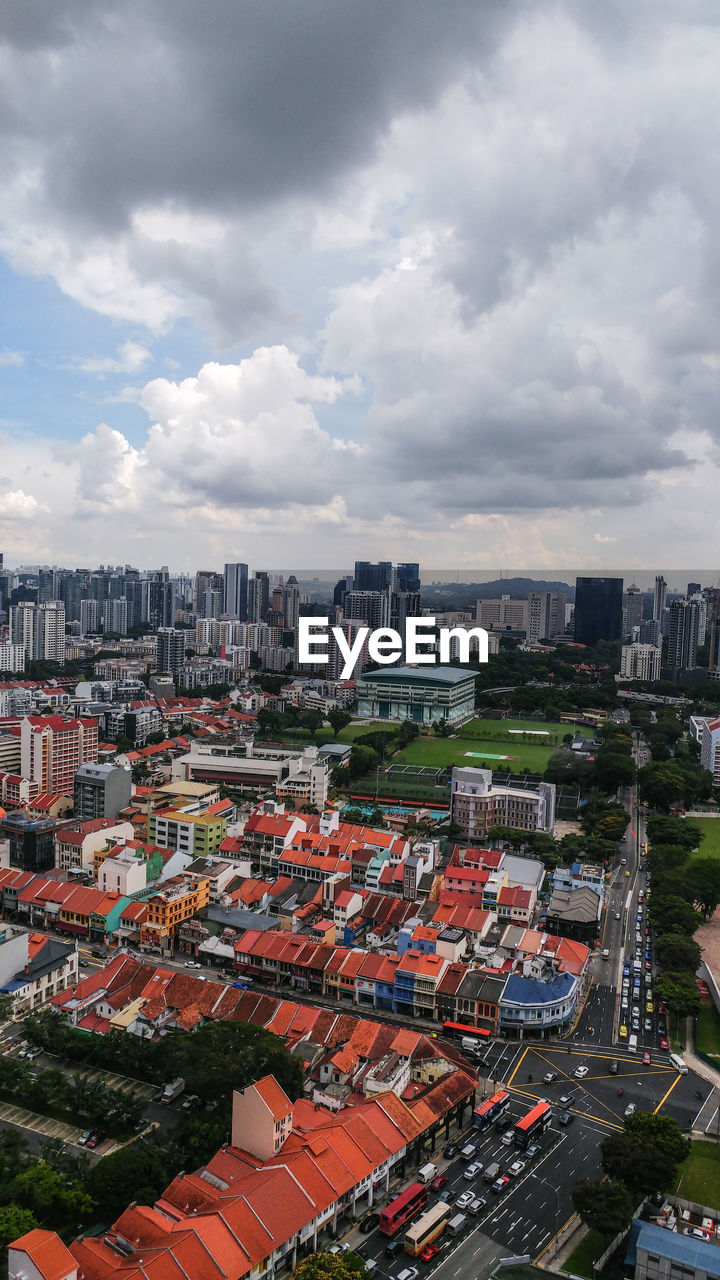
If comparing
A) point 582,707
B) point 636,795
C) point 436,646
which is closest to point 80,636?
point 436,646

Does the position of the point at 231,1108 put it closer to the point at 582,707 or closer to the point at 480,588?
the point at 582,707

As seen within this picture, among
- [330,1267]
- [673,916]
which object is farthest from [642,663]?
[330,1267]

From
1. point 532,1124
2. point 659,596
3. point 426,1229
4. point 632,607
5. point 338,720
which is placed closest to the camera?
point 426,1229

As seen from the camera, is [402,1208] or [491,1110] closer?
[402,1208]

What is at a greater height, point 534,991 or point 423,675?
point 423,675

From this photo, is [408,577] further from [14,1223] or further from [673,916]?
[14,1223]
